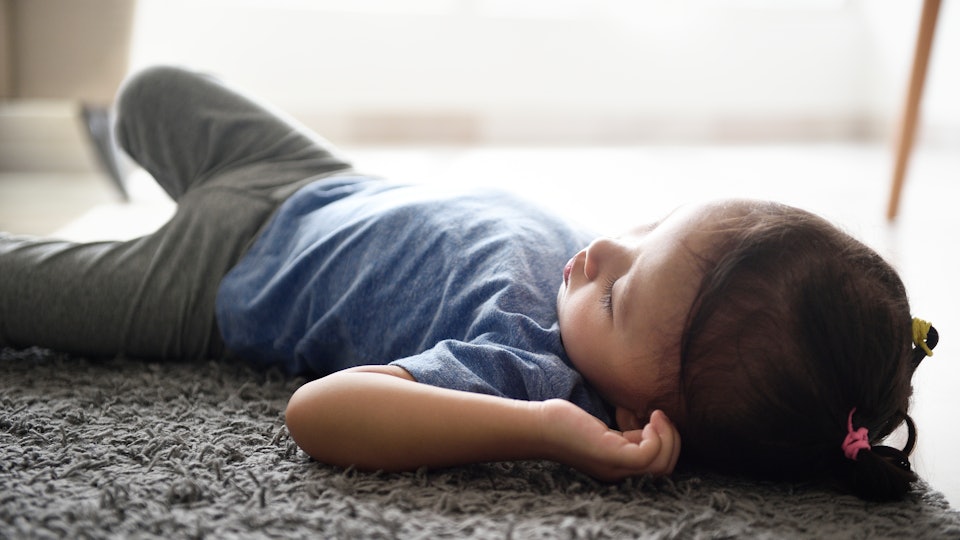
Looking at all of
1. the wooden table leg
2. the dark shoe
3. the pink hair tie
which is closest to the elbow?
the pink hair tie

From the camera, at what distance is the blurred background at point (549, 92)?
1800 millimetres

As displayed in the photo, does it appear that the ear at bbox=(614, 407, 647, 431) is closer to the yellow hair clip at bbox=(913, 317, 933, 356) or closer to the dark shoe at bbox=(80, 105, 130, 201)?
the yellow hair clip at bbox=(913, 317, 933, 356)

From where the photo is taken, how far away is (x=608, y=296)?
722 mm

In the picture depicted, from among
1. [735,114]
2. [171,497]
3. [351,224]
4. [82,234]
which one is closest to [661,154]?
[735,114]

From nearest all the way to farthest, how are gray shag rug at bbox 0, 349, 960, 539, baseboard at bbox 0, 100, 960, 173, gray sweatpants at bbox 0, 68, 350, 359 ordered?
gray shag rug at bbox 0, 349, 960, 539, gray sweatpants at bbox 0, 68, 350, 359, baseboard at bbox 0, 100, 960, 173

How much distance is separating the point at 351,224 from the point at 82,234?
808mm

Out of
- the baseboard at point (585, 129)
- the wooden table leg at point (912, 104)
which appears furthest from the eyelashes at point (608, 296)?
the baseboard at point (585, 129)

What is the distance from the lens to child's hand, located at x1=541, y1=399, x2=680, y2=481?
646 millimetres

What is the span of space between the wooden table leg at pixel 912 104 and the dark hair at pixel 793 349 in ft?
3.91

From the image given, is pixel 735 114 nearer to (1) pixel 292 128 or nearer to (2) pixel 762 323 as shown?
(1) pixel 292 128

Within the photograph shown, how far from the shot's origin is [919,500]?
68 cm

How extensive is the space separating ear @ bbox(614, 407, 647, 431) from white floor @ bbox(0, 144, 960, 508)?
23 cm

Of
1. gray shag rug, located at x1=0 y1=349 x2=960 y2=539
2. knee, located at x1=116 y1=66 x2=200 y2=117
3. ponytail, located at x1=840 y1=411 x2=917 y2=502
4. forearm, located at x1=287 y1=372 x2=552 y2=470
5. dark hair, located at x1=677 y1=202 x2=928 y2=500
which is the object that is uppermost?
knee, located at x1=116 y1=66 x2=200 y2=117

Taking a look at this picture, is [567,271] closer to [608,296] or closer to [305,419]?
[608,296]
